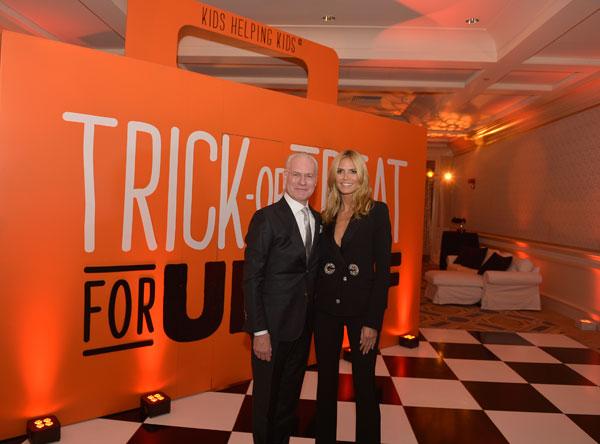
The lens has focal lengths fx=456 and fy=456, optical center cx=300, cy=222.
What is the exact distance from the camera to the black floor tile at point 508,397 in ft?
9.66

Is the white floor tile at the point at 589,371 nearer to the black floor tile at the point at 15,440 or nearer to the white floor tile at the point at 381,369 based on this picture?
the white floor tile at the point at 381,369

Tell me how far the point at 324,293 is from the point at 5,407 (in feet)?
5.48

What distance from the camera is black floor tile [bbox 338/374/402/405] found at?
9.62 feet

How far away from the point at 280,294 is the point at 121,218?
3.92ft

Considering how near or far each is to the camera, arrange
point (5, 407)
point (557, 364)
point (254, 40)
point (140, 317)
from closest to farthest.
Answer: point (5, 407)
point (140, 317)
point (254, 40)
point (557, 364)

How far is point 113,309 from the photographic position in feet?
8.28

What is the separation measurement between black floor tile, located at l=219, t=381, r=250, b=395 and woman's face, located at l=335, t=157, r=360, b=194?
164 centimetres

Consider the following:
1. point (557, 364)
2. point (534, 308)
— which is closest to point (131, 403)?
point (557, 364)

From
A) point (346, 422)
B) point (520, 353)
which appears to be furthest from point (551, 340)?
point (346, 422)

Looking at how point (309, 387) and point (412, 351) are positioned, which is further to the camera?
point (412, 351)

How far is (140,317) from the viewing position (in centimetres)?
262

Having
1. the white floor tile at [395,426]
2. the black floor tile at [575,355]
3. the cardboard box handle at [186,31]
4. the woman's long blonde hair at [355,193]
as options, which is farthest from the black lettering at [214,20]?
the black floor tile at [575,355]

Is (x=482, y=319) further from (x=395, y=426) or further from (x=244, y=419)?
Answer: (x=244, y=419)

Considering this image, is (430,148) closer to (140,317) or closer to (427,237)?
(427,237)
